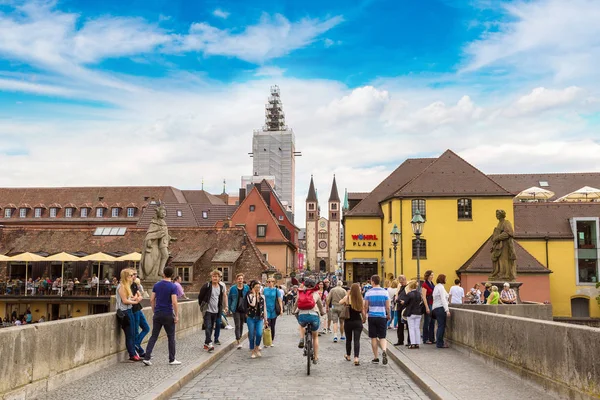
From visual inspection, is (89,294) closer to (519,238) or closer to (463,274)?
(463,274)

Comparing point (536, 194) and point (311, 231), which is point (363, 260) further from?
point (311, 231)

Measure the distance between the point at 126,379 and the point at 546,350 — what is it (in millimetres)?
6537

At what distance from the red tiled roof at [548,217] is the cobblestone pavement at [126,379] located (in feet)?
124

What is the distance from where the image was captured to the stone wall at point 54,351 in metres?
7.71

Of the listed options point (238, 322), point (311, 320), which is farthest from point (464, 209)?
point (311, 320)

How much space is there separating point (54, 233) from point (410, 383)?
160 ft

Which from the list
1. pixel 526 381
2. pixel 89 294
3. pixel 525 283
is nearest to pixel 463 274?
pixel 525 283

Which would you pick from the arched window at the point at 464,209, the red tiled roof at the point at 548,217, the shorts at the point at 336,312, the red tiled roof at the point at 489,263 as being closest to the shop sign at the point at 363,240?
the arched window at the point at 464,209

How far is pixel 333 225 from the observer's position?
18488 centimetres

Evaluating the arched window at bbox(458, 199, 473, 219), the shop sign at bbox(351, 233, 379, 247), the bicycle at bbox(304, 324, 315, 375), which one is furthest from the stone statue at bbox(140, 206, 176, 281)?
the shop sign at bbox(351, 233, 379, 247)

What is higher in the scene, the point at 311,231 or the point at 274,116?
the point at 274,116

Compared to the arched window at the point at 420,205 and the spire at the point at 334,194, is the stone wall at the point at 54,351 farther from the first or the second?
the spire at the point at 334,194

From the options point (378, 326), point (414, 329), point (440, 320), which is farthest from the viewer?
point (414, 329)

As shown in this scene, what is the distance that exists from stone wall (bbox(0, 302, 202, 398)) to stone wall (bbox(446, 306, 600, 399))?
7104 mm
